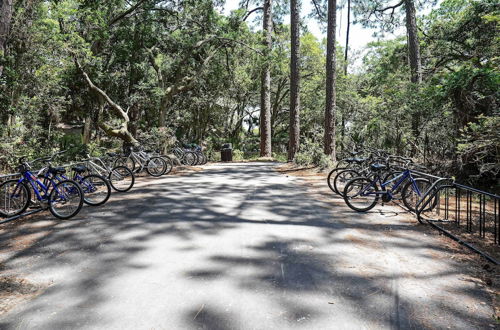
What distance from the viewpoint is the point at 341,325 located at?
269cm

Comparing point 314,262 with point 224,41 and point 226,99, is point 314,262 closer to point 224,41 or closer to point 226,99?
point 224,41

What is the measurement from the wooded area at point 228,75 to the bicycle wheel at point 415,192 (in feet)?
3.04

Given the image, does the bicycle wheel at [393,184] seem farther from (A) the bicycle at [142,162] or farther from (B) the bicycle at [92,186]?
(A) the bicycle at [142,162]

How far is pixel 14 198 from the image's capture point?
20.3 ft

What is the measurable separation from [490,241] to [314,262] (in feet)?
9.85

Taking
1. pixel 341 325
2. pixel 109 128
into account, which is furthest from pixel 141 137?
pixel 341 325

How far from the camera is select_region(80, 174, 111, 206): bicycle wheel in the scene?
7.17m

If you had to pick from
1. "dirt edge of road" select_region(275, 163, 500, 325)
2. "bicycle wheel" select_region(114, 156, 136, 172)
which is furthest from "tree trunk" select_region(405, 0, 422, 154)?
"bicycle wheel" select_region(114, 156, 136, 172)

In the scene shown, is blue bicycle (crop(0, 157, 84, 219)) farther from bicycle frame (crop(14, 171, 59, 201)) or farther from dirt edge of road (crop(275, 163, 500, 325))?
dirt edge of road (crop(275, 163, 500, 325))

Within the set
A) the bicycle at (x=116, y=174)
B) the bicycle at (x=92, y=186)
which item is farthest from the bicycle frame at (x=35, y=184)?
the bicycle at (x=116, y=174)

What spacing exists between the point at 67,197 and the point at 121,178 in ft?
10.9

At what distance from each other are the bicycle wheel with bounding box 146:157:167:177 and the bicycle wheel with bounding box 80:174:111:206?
4406mm

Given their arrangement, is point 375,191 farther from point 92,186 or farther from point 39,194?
point 39,194

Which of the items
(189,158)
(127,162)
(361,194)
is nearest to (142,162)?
(127,162)
